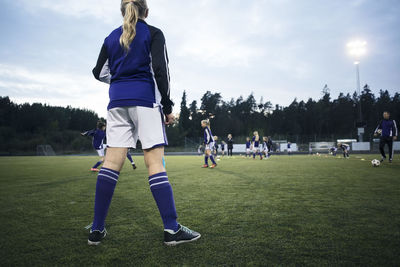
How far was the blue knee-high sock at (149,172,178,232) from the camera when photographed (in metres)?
2.06

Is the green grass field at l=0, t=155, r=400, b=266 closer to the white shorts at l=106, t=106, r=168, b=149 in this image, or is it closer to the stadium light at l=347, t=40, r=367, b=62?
the white shorts at l=106, t=106, r=168, b=149

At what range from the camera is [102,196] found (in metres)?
2.11

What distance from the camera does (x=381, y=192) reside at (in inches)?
159

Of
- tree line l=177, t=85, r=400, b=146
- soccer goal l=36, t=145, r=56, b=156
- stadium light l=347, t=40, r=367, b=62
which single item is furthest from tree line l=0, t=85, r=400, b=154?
stadium light l=347, t=40, r=367, b=62

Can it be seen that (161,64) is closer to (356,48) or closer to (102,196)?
(102,196)

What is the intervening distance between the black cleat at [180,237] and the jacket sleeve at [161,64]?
1167 mm

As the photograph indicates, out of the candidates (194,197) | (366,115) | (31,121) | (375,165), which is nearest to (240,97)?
(366,115)

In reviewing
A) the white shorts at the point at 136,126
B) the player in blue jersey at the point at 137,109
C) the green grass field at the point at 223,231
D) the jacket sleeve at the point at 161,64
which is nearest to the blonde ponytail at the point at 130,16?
the player in blue jersey at the point at 137,109

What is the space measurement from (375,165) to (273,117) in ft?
274

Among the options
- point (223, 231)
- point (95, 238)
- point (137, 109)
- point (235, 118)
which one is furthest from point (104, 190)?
point (235, 118)

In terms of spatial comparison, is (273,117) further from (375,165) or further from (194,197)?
(194,197)

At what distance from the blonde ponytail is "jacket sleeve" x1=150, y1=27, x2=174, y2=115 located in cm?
19

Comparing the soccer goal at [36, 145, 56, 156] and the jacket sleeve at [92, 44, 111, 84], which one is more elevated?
the jacket sleeve at [92, 44, 111, 84]

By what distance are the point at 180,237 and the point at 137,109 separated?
119cm
